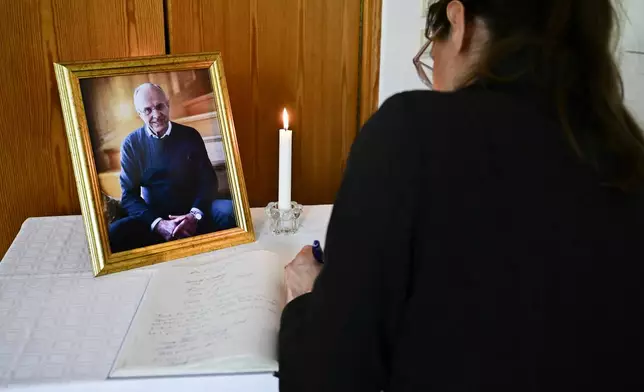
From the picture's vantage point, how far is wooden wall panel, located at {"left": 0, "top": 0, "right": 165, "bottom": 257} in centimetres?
130

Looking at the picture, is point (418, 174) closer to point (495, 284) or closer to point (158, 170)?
point (495, 284)

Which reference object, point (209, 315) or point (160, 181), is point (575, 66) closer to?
point (209, 315)

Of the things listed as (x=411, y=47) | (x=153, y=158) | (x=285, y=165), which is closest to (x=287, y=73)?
(x=411, y=47)

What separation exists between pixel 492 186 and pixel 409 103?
0.11m

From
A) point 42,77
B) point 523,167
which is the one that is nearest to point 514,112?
point 523,167

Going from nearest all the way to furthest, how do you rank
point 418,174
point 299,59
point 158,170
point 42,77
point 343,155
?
point 418,174 → point 158,170 → point 42,77 → point 299,59 → point 343,155

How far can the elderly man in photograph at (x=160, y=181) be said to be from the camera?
1.07 meters

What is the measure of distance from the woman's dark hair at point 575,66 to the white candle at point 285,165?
0.53 meters

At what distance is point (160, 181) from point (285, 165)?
0.75 feet

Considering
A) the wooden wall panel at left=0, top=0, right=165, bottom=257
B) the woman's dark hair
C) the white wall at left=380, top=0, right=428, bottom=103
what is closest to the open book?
the woman's dark hair

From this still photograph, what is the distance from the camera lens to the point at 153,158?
109 centimetres

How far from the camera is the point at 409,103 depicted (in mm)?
595

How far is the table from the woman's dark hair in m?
0.46

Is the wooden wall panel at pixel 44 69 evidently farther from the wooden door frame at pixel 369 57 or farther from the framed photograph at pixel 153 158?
the wooden door frame at pixel 369 57
